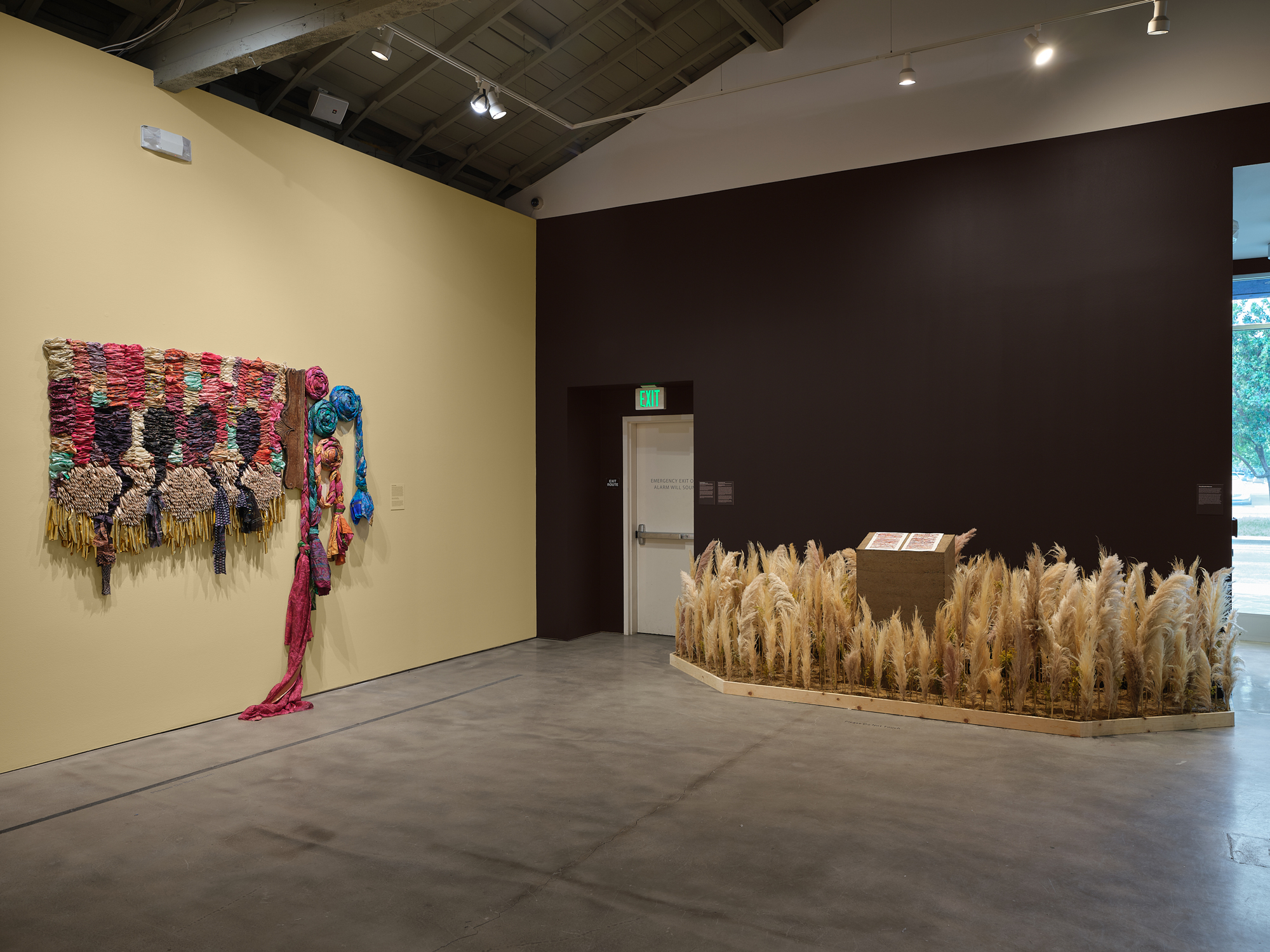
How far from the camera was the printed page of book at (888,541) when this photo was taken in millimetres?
5824

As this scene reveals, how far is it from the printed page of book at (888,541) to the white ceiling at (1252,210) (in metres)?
2.90

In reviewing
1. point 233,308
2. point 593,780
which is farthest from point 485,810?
point 233,308

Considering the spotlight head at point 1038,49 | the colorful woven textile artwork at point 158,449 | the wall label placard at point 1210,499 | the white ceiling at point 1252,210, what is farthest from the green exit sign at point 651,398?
the white ceiling at point 1252,210

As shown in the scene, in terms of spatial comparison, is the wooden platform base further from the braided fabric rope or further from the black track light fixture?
the black track light fixture

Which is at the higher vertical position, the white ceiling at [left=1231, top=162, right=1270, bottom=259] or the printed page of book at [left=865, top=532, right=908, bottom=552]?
the white ceiling at [left=1231, top=162, right=1270, bottom=259]

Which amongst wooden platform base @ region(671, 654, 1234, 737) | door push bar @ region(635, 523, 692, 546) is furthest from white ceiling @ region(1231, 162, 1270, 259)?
door push bar @ region(635, 523, 692, 546)

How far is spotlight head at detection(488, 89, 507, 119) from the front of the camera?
5977 mm

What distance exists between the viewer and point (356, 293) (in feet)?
20.7

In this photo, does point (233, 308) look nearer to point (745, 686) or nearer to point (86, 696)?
point (86, 696)

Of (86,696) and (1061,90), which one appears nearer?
(86,696)

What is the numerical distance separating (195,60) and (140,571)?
111 inches

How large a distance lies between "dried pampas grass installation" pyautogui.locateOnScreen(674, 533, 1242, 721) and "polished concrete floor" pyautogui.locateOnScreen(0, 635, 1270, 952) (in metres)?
0.33

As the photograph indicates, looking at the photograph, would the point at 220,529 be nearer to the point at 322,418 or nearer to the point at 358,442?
the point at 322,418

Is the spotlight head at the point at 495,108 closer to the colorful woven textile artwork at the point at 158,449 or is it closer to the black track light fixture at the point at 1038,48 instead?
the colorful woven textile artwork at the point at 158,449
